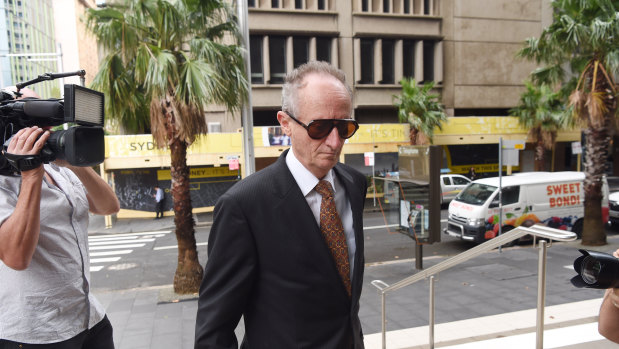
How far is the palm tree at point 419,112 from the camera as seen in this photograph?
1967cm

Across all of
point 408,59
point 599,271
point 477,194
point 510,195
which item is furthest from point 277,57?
point 599,271

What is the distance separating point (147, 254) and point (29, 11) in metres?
25.6

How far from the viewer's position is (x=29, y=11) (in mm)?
28859

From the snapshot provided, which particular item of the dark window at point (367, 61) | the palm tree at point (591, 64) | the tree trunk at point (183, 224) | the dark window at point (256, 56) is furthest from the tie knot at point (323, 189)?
the dark window at point (367, 61)

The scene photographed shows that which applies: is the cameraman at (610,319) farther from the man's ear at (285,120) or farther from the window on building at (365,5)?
the window on building at (365,5)

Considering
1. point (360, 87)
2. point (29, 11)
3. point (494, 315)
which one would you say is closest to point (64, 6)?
point (29, 11)

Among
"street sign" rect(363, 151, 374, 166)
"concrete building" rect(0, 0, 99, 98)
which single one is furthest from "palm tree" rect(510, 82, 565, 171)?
"concrete building" rect(0, 0, 99, 98)

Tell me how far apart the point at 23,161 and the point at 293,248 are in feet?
4.27

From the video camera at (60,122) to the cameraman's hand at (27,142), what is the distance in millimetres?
21

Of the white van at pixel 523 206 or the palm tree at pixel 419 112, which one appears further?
the palm tree at pixel 419 112

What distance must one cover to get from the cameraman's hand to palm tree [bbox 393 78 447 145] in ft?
62.4

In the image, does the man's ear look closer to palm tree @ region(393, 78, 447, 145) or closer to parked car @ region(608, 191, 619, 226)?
parked car @ region(608, 191, 619, 226)

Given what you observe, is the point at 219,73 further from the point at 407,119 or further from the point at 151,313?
the point at 407,119

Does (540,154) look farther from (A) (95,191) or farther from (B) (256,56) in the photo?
(A) (95,191)
